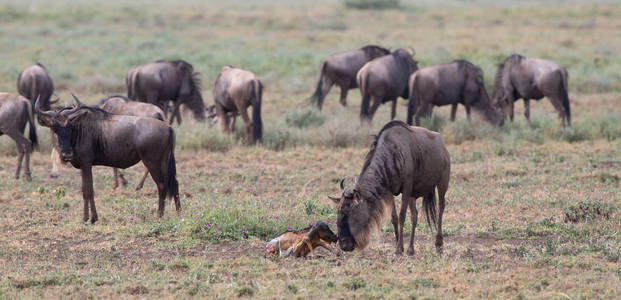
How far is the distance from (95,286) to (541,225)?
4.57m

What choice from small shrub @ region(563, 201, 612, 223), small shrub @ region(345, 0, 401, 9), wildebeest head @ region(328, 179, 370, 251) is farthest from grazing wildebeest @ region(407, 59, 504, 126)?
small shrub @ region(345, 0, 401, 9)

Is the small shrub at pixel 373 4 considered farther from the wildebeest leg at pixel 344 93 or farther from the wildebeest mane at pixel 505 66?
the wildebeest mane at pixel 505 66

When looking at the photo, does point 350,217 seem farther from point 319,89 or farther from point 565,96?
point 319,89

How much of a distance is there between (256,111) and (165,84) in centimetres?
225

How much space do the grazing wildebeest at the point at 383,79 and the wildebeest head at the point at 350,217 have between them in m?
8.24

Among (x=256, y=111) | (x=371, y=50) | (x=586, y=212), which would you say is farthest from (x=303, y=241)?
(x=371, y=50)

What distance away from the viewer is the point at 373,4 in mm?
52500

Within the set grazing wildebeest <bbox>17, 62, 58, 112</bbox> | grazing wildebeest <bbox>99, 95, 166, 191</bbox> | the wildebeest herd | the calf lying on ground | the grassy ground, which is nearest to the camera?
the grassy ground

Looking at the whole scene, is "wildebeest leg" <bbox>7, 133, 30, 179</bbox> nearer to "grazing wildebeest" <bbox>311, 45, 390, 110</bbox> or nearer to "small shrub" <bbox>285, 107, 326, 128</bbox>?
"small shrub" <bbox>285, 107, 326, 128</bbox>

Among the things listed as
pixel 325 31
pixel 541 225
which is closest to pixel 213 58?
pixel 325 31

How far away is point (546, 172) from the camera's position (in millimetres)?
10953

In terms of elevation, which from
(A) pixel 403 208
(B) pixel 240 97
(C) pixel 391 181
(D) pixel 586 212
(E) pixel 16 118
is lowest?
(D) pixel 586 212

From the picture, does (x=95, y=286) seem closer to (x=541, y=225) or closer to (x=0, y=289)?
(x=0, y=289)

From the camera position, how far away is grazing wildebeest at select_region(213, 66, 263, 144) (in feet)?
43.2
